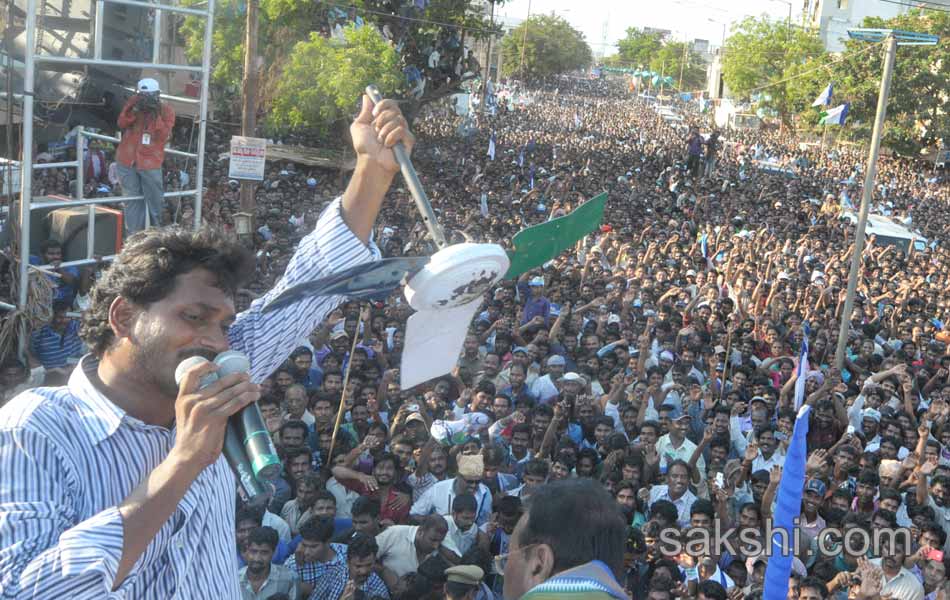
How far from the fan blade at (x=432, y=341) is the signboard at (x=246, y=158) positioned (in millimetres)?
8025

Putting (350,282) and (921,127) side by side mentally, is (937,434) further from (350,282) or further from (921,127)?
(921,127)

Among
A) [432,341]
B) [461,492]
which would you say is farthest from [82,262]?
[432,341]

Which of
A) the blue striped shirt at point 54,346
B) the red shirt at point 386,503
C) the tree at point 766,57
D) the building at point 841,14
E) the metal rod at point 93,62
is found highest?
the building at point 841,14

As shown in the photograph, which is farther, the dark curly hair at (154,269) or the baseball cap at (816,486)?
the baseball cap at (816,486)

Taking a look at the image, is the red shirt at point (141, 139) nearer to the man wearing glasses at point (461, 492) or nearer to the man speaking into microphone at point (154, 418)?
the man wearing glasses at point (461, 492)

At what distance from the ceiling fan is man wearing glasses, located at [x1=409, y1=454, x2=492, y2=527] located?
3.21 m

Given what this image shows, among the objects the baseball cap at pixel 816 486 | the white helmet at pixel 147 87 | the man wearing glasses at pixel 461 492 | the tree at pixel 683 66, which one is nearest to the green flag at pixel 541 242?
the man wearing glasses at pixel 461 492

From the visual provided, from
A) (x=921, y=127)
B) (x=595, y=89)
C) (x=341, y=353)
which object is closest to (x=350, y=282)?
(x=341, y=353)

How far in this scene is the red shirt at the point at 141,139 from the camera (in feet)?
19.8

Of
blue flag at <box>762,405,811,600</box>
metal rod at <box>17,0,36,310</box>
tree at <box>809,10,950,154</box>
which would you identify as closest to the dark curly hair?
blue flag at <box>762,405,811,600</box>

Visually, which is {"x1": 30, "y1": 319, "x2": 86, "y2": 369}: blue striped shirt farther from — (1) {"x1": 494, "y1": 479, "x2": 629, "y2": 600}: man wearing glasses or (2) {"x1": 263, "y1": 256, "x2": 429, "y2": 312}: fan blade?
(1) {"x1": 494, "y1": 479, "x2": 629, "y2": 600}: man wearing glasses

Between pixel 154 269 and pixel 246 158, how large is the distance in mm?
8381

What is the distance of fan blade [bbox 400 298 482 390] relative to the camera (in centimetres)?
175

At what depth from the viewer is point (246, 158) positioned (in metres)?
9.52
